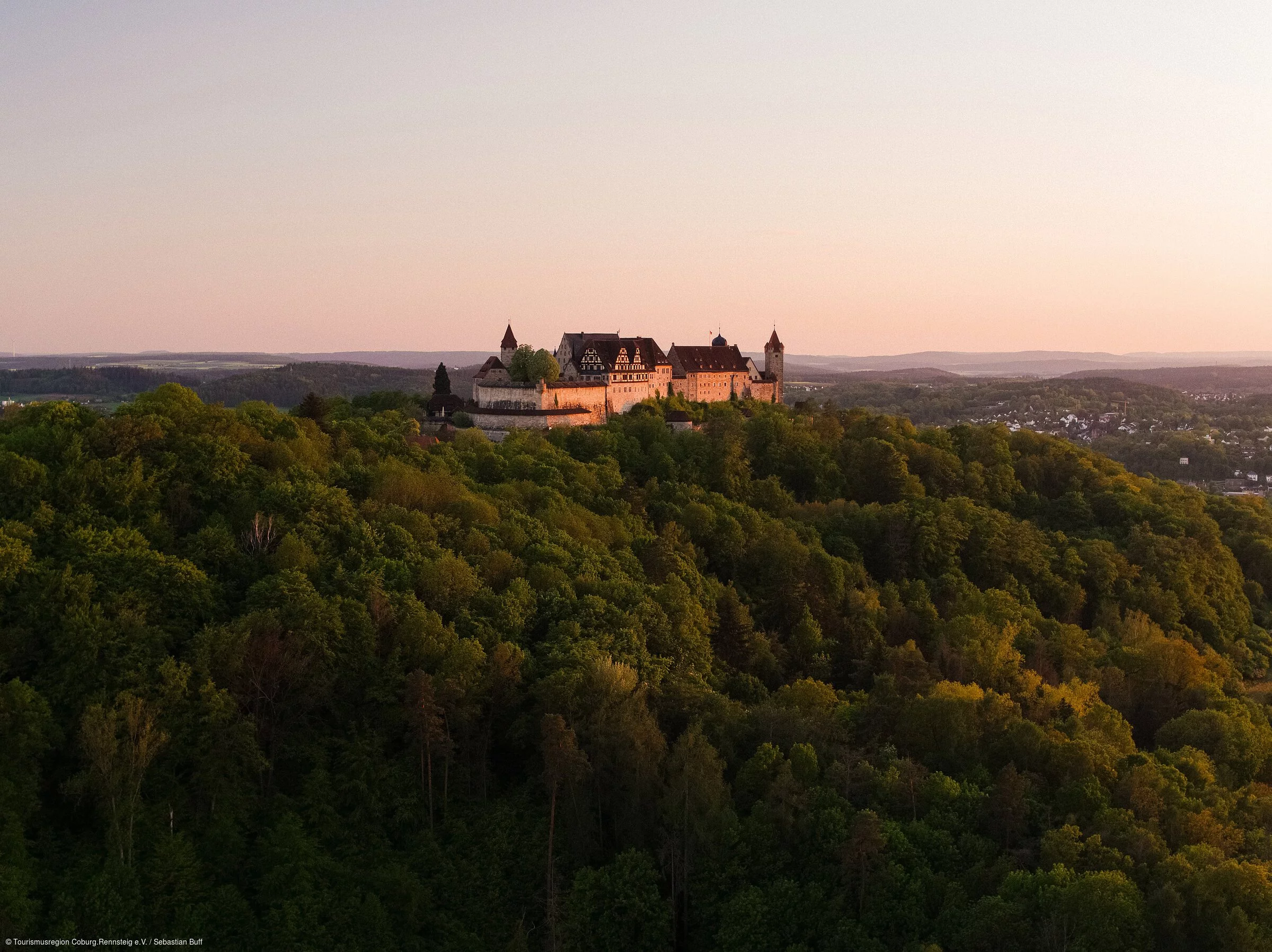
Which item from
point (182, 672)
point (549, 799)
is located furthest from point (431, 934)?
point (182, 672)

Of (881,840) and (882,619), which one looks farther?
(882,619)

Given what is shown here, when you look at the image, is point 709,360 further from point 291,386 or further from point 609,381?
point 291,386

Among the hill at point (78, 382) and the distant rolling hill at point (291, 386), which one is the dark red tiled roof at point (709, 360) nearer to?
the distant rolling hill at point (291, 386)

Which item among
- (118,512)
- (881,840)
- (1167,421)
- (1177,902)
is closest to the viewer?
(1177,902)

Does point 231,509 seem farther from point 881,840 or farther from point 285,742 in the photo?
point 881,840

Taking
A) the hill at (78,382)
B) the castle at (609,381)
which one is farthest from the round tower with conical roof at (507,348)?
the hill at (78,382)

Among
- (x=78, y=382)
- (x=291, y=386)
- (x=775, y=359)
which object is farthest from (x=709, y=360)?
(x=78, y=382)
